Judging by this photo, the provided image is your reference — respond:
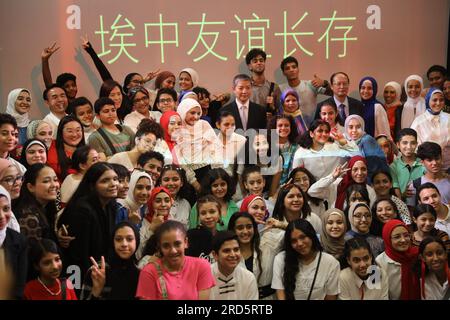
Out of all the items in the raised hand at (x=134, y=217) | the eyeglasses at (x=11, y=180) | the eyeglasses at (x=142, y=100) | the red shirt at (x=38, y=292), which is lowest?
the red shirt at (x=38, y=292)

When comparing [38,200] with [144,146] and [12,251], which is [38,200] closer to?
[12,251]

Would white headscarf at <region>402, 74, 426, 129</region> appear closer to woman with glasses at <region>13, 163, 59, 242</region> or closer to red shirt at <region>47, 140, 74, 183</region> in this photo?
red shirt at <region>47, 140, 74, 183</region>

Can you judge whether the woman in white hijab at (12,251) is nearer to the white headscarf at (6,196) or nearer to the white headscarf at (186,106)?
the white headscarf at (6,196)

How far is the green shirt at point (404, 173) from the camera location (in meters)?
4.75

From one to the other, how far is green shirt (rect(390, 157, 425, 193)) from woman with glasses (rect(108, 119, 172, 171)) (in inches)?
47.8

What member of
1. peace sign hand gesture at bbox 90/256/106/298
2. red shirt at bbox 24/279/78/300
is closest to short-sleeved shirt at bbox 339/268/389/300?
peace sign hand gesture at bbox 90/256/106/298

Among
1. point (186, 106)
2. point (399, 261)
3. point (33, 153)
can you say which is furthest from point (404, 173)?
point (33, 153)

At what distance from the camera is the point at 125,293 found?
385 centimetres

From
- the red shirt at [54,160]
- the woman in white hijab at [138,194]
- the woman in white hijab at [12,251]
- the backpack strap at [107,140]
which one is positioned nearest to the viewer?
the woman in white hijab at [12,251]

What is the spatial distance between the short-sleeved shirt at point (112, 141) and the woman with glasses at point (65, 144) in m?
0.12

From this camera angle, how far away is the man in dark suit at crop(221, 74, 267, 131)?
16.9 feet

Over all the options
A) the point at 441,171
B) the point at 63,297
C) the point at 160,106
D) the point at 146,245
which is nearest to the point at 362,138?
the point at 441,171

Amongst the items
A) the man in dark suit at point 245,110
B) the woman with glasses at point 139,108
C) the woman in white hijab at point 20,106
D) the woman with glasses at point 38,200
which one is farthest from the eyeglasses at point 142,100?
the woman with glasses at point 38,200

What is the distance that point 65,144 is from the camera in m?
4.45
